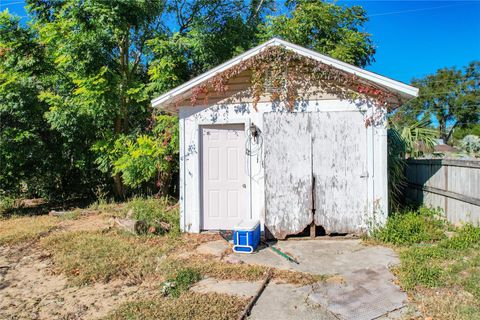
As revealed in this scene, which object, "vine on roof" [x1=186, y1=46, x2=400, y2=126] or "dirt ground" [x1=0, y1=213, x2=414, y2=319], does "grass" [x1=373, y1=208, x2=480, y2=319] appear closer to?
"dirt ground" [x1=0, y1=213, x2=414, y2=319]

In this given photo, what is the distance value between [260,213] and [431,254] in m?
2.86

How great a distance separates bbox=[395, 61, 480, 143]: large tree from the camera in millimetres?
40875

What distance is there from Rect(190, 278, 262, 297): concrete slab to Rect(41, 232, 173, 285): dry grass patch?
0.89 metres

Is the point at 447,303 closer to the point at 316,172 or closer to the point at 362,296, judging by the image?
the point at 362,296

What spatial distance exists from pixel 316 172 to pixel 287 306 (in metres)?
3.05

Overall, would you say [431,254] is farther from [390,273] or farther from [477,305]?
[477,305]

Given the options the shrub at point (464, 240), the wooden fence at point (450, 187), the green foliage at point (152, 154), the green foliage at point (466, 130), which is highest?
the green foliage at point (466, 130)

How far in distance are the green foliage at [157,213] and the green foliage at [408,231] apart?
390 centimetres

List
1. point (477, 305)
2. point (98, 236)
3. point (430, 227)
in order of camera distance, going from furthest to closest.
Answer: point (98, 236) → point (430, 227) → point (477, 305)

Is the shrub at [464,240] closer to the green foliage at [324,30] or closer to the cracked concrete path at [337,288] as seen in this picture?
the cracked concrete path at [337,288]

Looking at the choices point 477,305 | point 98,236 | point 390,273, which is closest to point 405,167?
point 390,273

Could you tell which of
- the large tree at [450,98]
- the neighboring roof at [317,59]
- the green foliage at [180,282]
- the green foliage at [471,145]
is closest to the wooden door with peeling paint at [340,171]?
the neighboring roof at [317,59]

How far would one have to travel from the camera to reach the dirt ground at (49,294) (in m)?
3.79

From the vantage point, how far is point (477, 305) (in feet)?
11.7
